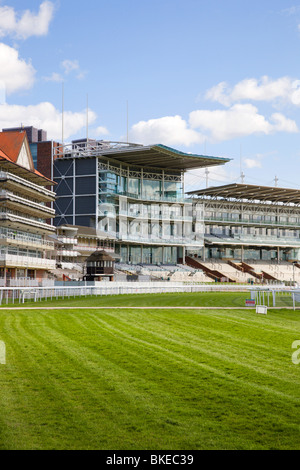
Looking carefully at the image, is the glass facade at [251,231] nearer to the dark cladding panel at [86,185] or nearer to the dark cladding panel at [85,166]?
the dark cladding panel at [86,185]

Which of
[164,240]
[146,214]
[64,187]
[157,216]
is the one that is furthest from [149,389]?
[157,216]

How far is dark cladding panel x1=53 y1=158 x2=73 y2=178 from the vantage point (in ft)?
306

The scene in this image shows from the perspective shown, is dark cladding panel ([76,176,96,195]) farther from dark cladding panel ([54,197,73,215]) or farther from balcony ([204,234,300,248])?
balcony ([204,234,300,248])

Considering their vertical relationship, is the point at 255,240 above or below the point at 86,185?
below

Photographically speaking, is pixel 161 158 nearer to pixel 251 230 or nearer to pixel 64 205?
pixel 64 205

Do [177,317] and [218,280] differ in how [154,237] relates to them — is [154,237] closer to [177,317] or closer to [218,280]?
[218,280]

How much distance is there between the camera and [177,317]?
23.5 meters

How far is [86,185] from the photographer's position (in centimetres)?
9156

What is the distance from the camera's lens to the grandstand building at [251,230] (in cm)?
10162

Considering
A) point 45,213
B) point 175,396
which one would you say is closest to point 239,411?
point 175,396

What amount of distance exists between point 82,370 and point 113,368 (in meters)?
0.68

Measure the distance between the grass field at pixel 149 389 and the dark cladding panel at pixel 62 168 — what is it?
76215 millimetres

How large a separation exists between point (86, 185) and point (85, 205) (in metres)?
3.32

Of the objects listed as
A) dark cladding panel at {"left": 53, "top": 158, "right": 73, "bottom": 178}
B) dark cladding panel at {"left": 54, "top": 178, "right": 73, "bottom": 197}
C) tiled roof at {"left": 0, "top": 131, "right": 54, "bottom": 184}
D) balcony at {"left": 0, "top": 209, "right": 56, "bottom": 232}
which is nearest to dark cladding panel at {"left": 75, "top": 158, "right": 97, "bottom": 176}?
dark cladding panel at {"left": 53, "top": 158, "right": 73, "bottom": 178}
